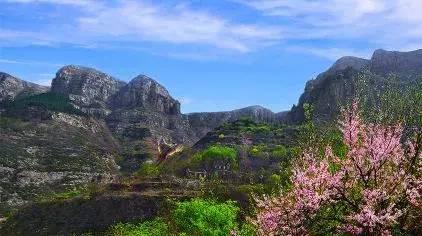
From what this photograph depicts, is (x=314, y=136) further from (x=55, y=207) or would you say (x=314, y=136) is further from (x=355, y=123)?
(x=55, y=207)

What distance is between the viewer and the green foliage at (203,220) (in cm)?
3741

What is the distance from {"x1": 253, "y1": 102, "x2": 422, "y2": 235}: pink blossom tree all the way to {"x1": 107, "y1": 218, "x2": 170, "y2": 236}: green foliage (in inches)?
1005

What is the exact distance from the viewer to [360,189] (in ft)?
59.5

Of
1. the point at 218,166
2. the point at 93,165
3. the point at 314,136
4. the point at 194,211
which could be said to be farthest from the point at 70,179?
the point at 314,136

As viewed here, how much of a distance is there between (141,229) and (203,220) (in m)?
13.9

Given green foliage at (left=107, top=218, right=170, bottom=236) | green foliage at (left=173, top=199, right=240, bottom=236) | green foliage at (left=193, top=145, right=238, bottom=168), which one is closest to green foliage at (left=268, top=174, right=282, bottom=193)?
green foliage at (left=173, top=199, right=240, bottom=236)

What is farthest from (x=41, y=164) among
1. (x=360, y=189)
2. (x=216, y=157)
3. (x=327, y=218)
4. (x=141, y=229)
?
(x=360, y=189)

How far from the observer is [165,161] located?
299 ft

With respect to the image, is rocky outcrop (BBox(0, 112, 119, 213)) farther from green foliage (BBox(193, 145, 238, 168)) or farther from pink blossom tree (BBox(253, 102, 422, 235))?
pink blossom tree (BBox(253, 102, 422, 235))

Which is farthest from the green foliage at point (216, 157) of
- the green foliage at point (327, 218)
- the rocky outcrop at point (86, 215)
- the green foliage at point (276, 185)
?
the green foliage at point (327, 218)

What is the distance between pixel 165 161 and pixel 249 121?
229 ft

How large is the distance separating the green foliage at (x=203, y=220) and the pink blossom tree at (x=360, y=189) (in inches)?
749

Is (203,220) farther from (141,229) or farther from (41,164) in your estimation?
(41,164)

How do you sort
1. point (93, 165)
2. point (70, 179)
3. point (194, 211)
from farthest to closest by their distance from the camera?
point (93, 165)
point (70, 179)
point (194, 211)
